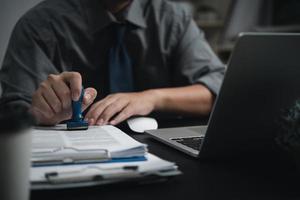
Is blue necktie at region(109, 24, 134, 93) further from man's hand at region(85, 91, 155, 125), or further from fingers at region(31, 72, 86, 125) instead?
fingers at region(31, 72, 86, 125)

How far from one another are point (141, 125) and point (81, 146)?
0.28 m

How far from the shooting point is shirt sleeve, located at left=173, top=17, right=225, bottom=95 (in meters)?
1.28

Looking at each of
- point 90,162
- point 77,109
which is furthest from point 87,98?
point 90,162

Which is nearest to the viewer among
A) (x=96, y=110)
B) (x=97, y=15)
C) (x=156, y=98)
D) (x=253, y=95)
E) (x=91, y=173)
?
(x=91, y=173)

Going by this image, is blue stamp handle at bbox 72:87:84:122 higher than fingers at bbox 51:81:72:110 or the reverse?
the reverse

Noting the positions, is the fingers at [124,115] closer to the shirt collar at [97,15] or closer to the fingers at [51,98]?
the fingers at [51,98]

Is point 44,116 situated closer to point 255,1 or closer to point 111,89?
point 111,89

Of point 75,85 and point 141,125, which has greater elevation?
point 75,85

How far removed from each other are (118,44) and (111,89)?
0.47 feet

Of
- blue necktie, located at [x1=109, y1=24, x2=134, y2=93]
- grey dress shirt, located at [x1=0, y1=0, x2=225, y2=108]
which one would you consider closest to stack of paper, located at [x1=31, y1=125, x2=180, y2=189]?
grey dress shirt, located at [x1=0, y1=0, x2=225, y2=108]

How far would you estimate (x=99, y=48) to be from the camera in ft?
4.03

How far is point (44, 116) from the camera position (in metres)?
0.78

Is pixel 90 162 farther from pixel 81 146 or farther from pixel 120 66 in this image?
pixel 120 66

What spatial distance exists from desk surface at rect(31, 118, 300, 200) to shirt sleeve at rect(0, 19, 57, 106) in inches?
21.4
